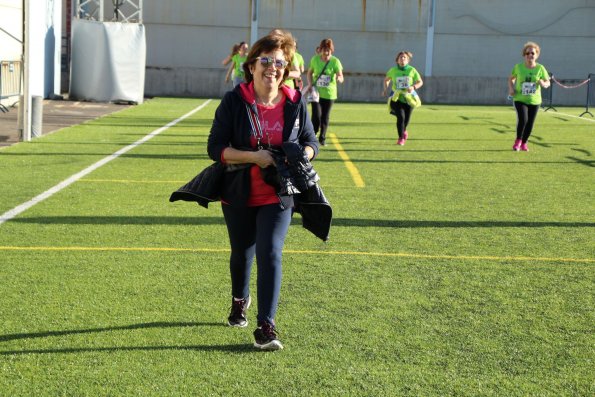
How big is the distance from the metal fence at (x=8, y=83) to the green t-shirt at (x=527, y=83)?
12.9 meters

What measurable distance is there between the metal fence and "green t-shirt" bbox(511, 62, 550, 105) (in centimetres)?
1291

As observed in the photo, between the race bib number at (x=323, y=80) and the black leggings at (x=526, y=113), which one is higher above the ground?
the race bib number at (x=323, y=80)

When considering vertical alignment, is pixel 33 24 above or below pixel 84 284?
above

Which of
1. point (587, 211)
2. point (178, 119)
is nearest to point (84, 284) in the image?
point (587, 211)

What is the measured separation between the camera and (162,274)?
6.93 meters

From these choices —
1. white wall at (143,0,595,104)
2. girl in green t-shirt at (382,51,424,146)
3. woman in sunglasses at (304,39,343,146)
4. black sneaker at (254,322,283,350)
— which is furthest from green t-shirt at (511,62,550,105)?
white wall at (143,0,595,104)

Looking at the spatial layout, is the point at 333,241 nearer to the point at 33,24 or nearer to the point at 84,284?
the point at 84,284

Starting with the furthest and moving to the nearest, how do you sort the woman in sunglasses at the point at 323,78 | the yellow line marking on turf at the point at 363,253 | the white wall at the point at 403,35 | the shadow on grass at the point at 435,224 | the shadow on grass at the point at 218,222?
the white wall at the point at 403,35, the woman in sunglasses at the point at 323,78, the shadow on grass at the point at 435,224, the shadow on grass at the point at 218,222, the yellow line marking on turf at the point at 363,253

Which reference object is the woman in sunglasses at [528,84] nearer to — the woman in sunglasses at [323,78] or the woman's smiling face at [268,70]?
the woman in sunglasses at [323,78]

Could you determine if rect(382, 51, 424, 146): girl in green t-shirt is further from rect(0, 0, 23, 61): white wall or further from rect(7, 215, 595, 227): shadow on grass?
rect(0, 0, 23, 61): white wall

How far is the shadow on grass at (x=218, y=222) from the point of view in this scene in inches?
355

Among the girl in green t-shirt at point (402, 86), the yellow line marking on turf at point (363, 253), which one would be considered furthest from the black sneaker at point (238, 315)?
the girl in green t-shirt at point (402, 86)

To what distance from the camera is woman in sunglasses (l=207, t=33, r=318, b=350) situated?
5.21 metres

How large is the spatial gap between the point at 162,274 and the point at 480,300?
211 cm
